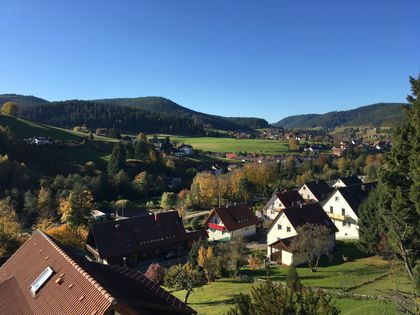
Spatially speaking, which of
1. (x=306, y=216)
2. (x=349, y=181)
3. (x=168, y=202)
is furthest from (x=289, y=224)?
(x=349, y=181)

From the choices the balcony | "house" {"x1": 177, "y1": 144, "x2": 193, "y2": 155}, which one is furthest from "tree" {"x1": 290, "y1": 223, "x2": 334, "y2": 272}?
"house" {"x1": 177, "y1": 144, "x2": 193, "y2": 155}

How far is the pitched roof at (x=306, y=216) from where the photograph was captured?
154ft

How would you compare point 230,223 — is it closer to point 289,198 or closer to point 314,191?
point 289,198

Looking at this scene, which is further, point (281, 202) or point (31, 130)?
point (31, 130)

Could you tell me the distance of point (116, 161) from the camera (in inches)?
4048

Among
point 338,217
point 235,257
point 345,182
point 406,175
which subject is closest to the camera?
point 406,175

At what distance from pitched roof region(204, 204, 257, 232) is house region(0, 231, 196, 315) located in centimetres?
4006

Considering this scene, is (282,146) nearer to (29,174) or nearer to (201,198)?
(201,198)

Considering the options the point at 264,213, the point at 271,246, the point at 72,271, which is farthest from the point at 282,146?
the point at 72,271

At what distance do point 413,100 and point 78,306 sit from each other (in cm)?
1963

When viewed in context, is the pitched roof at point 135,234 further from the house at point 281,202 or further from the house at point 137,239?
the house at point 281,202

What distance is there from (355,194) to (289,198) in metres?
14.5

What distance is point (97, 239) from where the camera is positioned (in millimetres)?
45844

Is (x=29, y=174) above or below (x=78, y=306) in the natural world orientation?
below
